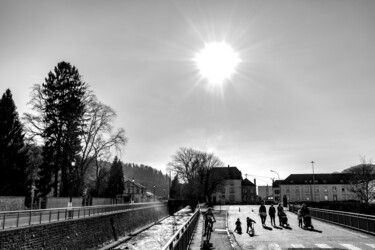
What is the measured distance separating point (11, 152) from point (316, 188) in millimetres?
97697

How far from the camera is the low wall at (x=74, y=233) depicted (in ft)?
44.4

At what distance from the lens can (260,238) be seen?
1777cm

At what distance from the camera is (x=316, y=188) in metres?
107

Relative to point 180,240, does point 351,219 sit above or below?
below

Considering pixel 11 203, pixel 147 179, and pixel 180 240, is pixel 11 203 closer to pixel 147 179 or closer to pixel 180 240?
pixel 180 240

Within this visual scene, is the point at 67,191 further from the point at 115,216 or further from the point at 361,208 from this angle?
the point at 361,208

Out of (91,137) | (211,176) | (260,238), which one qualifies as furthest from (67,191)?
(211,176)

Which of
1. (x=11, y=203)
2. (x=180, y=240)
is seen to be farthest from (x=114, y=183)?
(x=180, y=240)

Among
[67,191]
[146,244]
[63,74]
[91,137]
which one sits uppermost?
[63,74]

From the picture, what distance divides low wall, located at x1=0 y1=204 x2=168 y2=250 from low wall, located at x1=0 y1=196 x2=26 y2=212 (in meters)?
6.76

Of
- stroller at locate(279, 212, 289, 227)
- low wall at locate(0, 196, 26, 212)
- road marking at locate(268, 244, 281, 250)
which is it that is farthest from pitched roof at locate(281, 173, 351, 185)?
road marking at locate(268, 244, 281, 250)

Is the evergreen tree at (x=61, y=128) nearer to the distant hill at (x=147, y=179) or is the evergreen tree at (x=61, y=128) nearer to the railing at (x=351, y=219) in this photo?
the railing at (x=351, y=219)

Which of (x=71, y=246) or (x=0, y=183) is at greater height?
(x=0, y=183)

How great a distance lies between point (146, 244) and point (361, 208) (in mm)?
19813
